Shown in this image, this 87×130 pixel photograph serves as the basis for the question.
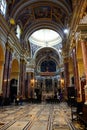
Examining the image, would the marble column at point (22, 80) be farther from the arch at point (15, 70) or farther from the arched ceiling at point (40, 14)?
the arched ceiling at point (40, 14)

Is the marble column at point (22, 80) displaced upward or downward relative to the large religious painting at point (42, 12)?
downward

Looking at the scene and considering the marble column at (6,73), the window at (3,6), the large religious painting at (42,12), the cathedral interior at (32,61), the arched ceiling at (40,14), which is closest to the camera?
the cathedral interior at (32,61)

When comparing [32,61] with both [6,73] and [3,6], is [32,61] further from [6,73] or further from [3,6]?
[3,6]

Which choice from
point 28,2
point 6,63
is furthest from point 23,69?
point 28,2

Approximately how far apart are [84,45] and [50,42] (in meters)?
19.7

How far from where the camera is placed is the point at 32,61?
25.1 m

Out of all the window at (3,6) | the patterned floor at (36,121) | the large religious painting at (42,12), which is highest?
the large religious painting at (42,12)

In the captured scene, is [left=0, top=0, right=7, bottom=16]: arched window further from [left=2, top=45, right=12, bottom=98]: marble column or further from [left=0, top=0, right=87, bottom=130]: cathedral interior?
[left=2, top=45, right=12, bottom=98]: marble column

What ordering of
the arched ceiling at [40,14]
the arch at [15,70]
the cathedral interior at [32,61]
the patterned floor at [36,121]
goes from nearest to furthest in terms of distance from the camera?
the patterned floor at [36,121]
the cathedral interior at [32,61]
the arched ceiling at [40,14]
the arch at [15,70]

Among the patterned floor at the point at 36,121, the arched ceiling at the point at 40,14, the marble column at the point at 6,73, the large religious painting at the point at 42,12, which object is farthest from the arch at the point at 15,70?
the patterned floor at the point at 36,121

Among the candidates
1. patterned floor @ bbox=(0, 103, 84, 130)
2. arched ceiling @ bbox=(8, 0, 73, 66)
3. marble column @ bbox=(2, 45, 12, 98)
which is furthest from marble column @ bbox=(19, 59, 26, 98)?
patterned floor @ bbox=(0, 103, 84, 130)

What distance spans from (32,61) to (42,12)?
37.3ft

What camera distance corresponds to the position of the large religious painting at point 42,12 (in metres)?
14.4

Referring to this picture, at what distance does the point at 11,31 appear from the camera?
1223 cm
